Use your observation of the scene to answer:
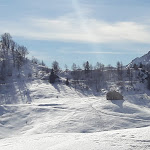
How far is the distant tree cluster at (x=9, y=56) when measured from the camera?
304ft

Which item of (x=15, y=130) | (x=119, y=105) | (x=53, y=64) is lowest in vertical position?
(x=15, y=130)

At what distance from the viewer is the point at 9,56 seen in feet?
355

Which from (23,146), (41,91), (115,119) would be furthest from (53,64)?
(23,146)

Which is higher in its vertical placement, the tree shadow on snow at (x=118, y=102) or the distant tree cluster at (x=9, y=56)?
the distant tree cluster at (x=9, y=56)

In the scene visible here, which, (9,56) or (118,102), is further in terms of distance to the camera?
(9,56)

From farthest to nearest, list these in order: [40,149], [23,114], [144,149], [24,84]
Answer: [24,84] < [23,114] < [40,149] < [144,149]

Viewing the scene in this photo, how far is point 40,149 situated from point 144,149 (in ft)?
20.8

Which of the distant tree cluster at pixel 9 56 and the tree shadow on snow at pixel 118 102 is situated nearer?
the tree shadow on snow at pixel 118 102

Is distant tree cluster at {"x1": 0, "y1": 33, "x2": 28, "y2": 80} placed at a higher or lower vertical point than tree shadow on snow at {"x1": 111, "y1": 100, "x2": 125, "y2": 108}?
higher

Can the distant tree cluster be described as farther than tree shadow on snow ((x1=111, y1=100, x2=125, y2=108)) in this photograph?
Yes

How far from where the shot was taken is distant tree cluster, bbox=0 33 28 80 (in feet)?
304

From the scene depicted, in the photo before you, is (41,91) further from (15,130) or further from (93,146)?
(93,146)

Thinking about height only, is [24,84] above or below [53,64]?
below

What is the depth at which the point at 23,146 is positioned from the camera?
15773 millimetres
